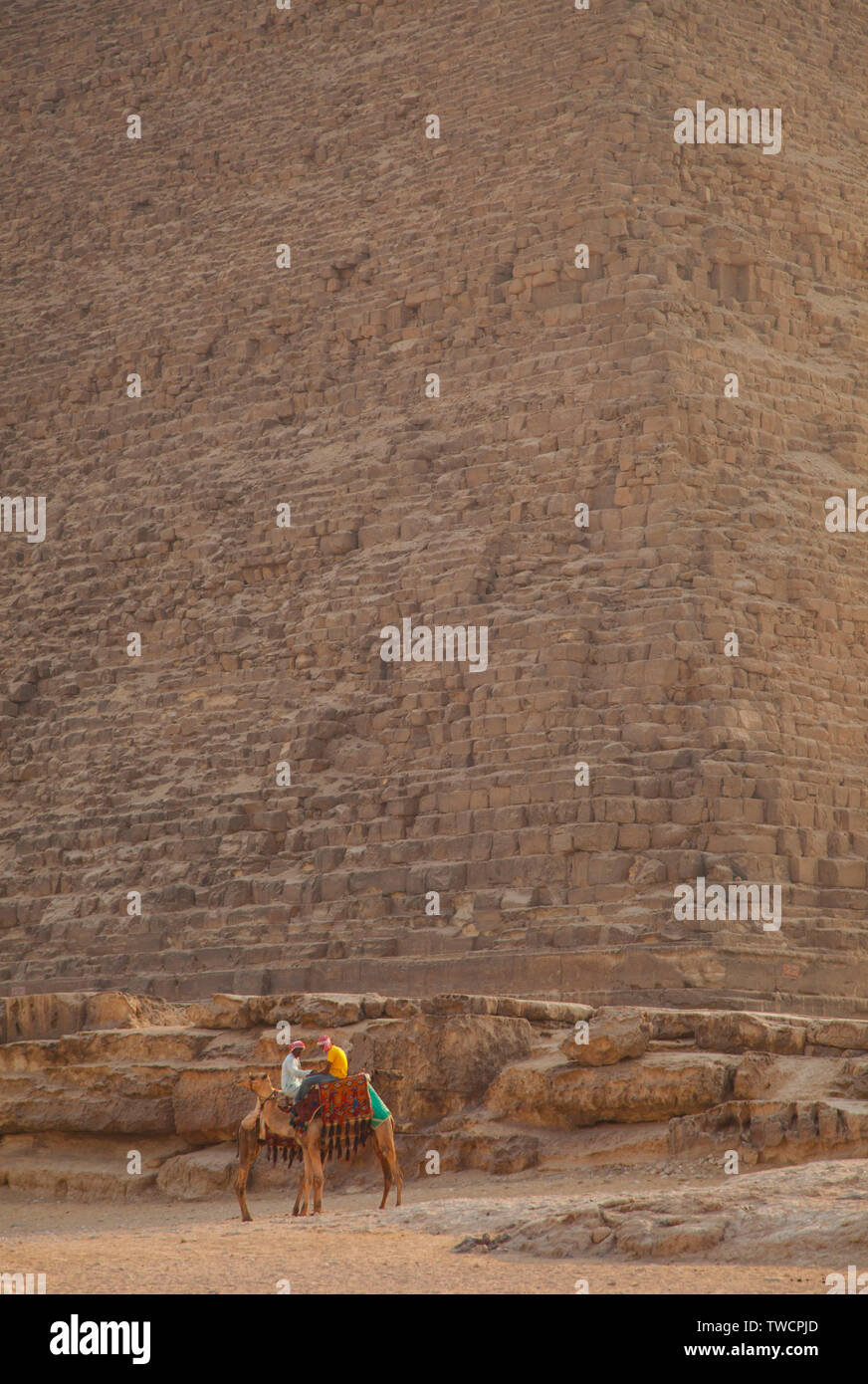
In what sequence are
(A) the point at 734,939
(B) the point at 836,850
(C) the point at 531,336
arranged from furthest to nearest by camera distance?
(C) the point at 531,336, (B) the point at 836,850, (A) the point at 734,939

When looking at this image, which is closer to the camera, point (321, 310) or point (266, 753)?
point (266, 753)

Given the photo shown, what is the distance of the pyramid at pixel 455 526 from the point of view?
16688 millimetres

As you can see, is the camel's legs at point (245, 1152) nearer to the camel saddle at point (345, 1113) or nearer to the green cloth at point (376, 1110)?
the camel saddle at point (345, 1113)

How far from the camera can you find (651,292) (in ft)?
63.8

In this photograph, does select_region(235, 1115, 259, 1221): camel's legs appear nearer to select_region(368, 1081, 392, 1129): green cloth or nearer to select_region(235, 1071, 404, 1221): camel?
select_region(235, 1071, 404, 1221): camel

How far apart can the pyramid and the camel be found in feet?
17.4

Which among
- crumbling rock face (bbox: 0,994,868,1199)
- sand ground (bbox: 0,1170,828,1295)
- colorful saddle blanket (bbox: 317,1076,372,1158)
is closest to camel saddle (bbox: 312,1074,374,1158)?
colorful saddle blanket (bbox: 317,1076,372,1158)

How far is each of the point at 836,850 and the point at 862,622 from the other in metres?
2.65

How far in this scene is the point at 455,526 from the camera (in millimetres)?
19328

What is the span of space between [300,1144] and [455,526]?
10.0 metres

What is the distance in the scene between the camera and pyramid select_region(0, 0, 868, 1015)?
1669 centimetres

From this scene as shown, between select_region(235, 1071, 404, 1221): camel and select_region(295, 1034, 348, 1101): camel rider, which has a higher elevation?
select_region(295, 1034, 348, 1101): camel rider
